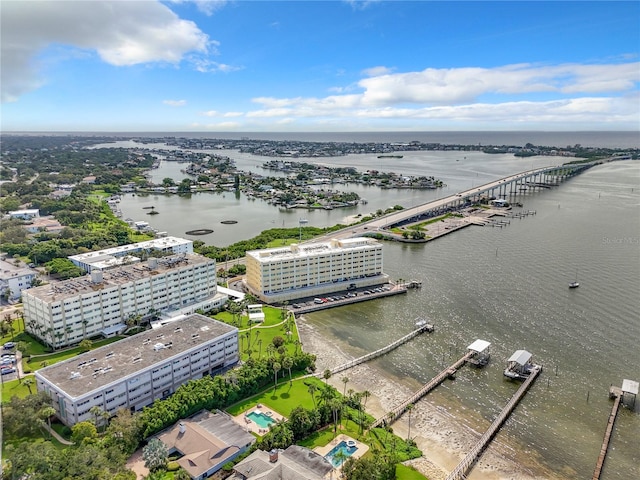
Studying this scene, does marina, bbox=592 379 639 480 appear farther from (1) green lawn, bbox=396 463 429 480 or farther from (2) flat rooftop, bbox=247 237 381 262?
(2) flat rooftop, bbox=247 237 381 262

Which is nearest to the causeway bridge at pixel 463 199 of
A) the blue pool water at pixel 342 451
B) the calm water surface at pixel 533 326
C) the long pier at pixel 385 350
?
the calm water surface at pixel 533 326

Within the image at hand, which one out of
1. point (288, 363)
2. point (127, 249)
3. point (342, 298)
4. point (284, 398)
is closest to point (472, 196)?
point (342, 298)

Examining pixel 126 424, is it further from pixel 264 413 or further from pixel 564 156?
pixel 564 156

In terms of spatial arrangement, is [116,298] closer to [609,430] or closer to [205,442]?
[205,442]

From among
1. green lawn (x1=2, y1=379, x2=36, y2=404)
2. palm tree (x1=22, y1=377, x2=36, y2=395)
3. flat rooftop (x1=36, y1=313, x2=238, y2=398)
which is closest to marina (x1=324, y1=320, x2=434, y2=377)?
flat rooftop (x1=36, y1=313, x2=238, y2=398)

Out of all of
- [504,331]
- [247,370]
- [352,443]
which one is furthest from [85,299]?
[504,331]

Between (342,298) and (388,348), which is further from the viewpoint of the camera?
(342,298)

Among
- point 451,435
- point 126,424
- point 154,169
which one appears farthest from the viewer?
point 154,169
